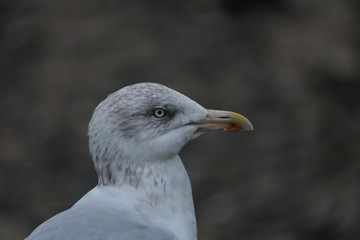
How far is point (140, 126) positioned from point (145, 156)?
0.12 metres

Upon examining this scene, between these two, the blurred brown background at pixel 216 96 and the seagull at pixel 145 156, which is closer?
the seagull at pixel 145 156

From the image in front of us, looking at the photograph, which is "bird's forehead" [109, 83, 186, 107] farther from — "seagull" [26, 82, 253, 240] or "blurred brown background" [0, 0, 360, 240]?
"blurred brown background" [0, 0, 360, 240]

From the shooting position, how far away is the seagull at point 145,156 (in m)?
4.23

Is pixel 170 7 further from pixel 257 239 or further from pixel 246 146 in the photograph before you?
pixel 257 239

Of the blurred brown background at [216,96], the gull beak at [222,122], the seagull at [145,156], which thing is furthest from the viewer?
the blurred brown background at [216,96]

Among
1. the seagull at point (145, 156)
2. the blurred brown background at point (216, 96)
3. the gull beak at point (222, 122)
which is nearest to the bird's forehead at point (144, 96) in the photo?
the seagull at point (145, 156)

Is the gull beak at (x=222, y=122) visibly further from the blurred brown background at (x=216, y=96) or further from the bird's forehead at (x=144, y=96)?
the blurred brown background at (x=216, y=96)

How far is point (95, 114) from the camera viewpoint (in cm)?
432

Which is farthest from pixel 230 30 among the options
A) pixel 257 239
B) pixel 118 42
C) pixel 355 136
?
pixel 257 239

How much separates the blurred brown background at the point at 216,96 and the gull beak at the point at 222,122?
12.8 feet

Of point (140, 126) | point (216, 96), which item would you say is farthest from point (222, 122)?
point (216, 96)

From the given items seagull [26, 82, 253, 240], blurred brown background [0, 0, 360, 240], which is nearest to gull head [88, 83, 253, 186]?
seagull [26, 82, 253, 240]

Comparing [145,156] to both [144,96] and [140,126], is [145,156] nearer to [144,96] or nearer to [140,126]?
[140,126]

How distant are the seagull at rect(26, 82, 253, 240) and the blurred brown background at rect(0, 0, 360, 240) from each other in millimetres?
4042
